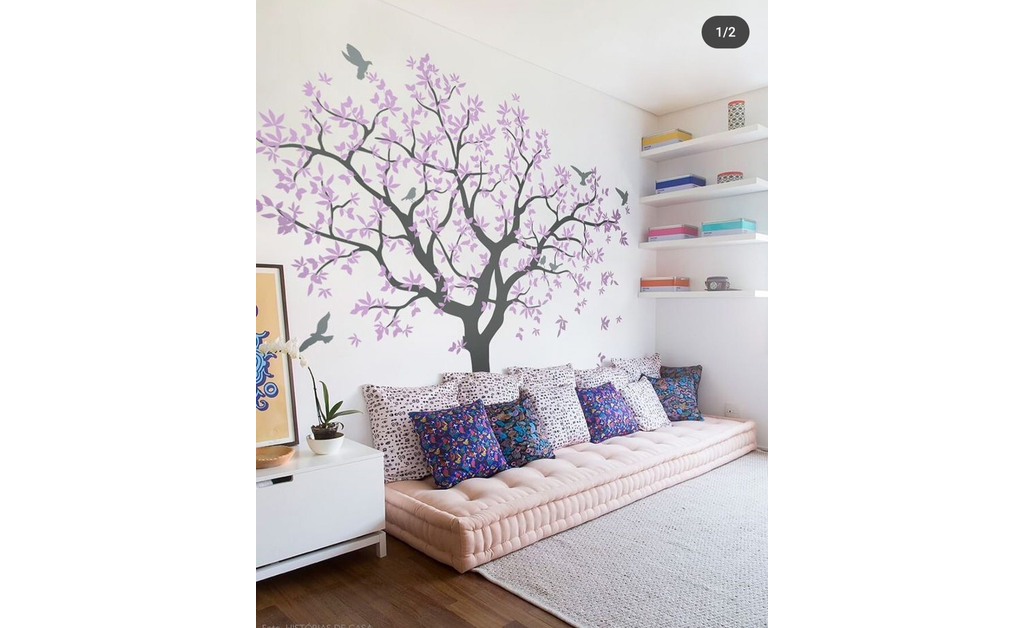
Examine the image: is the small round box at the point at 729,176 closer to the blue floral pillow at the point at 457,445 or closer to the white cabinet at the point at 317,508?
the blue floral pillow at the point at 457,445

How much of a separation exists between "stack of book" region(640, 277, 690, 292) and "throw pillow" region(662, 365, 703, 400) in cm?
64

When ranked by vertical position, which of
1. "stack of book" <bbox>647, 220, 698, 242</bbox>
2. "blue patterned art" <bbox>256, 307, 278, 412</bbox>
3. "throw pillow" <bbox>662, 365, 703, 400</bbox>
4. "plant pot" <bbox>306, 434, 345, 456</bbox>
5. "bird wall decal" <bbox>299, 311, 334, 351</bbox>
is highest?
"stack of book" <bbox>647, 220, 698, 242</bbox>

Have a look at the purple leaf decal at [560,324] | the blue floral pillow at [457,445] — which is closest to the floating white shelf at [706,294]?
the purple leaf decal at [560,324]

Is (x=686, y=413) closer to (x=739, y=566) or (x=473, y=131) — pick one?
(x=739, y=566)

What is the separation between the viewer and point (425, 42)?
10.8 ft

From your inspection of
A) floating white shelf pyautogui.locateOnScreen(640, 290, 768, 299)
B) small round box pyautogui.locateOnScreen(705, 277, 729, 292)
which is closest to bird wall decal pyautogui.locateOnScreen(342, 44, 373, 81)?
floating white shelf pyautogui.locateOnScreen(640, 290, 768, 299)

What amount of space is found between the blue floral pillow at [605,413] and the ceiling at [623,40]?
7.16ft

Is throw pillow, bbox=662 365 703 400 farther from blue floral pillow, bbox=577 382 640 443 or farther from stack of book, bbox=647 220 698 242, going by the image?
stack of book, bbox=647 220 698 242

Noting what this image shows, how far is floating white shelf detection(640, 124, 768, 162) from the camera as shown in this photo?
13.7 feet
